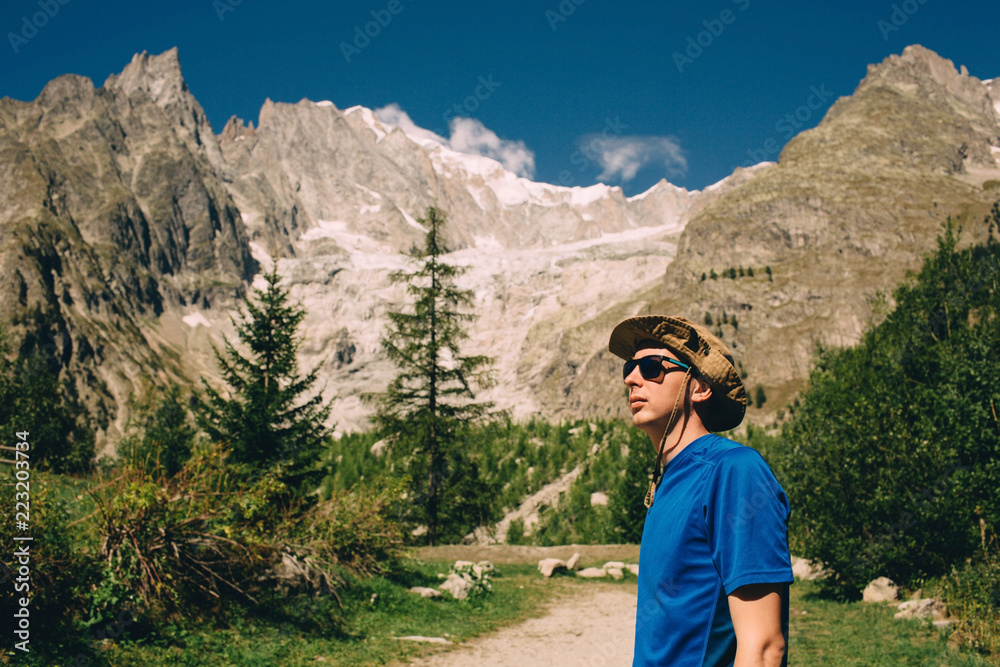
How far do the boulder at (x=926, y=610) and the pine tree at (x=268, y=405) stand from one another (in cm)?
1262

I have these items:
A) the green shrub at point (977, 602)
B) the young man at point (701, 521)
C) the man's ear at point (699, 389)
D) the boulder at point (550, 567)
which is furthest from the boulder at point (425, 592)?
the man's ear at point (699, 389)

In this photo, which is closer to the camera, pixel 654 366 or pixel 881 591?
pixel 654 366

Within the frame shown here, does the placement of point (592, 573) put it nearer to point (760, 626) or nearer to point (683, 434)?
point (683, 434)

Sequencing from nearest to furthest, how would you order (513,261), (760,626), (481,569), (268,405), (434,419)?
(760,626)
(481,569)
(268,405)
(434,419)
(513,261)

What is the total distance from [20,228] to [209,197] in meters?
69.6

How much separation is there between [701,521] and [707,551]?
102mm

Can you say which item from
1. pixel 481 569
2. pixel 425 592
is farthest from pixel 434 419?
pixel 425 592

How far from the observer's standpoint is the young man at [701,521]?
6.12 feet

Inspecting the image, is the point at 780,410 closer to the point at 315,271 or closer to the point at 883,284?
the point at 883,284

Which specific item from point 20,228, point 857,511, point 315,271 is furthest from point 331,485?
point 315,271

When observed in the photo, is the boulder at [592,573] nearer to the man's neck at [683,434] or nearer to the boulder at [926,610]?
the boulder at [926,610]

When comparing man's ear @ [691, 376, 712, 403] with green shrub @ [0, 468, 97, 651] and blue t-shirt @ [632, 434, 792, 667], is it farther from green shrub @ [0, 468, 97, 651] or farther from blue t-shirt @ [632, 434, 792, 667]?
green shrub @ [0, 468, 97, 651]

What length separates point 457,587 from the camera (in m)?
13.0

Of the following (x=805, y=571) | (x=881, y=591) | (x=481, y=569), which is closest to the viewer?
(x=881, y=591)
